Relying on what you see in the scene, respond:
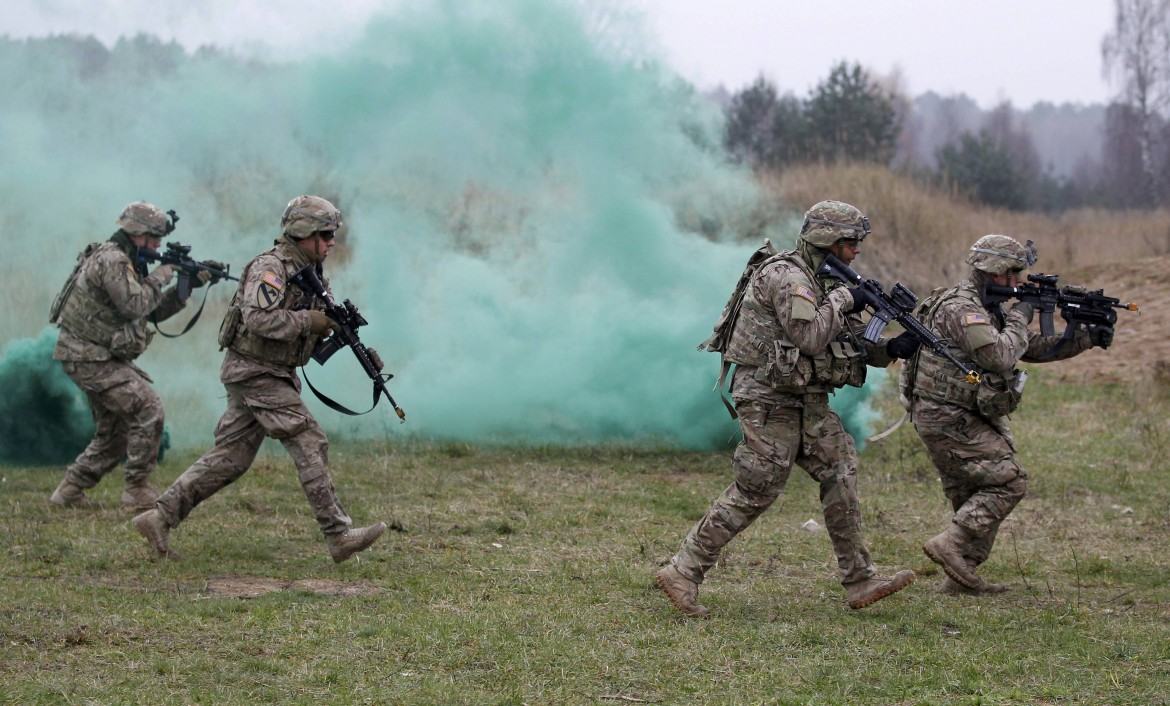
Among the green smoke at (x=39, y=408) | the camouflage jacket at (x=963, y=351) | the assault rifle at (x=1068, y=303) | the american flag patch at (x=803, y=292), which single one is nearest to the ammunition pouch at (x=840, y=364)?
the american flag patch at (x=803, y=292)

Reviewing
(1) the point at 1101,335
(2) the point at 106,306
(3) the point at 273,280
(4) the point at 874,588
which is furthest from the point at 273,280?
(1) the point at 1101,335

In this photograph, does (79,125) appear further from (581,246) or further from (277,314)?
(277,314)

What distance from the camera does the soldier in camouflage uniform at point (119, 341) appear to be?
369 inches

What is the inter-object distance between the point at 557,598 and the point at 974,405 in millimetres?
2561

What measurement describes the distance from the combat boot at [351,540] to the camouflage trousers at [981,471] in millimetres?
3215

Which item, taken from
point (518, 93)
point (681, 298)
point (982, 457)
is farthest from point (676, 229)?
point (982, 457)

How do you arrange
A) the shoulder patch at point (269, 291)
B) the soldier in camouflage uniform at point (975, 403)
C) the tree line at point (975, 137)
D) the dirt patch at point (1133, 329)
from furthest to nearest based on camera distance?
the tree line at point (975, 137), the dirt patch at point (1133, 329), the shoulder patch at point (269, 291), the soldier in camouflage uniform at point (975, 403)

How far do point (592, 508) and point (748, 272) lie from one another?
347 centimetres

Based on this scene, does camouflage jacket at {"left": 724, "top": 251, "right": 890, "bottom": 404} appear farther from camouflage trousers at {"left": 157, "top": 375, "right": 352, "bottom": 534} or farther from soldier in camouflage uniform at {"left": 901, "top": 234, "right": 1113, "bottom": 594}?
camouflage trousers at {"left": 157, "top": 375, "right": 352, "bottom": 534}

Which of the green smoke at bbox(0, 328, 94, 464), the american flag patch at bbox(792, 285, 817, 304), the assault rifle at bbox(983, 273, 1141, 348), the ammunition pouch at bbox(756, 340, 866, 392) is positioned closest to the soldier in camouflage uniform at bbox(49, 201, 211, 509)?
the green smoke at bbox(0, 328, 94, 464)

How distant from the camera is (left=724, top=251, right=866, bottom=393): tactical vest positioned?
6582 millimetres

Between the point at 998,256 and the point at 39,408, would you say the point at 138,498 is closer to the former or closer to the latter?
the point at 39,408

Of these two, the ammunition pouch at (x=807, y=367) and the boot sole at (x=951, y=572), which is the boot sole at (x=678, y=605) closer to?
the ammunition pouch at (x=807, y=367)

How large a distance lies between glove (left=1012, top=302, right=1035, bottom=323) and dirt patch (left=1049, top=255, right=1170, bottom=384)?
23.0ft
